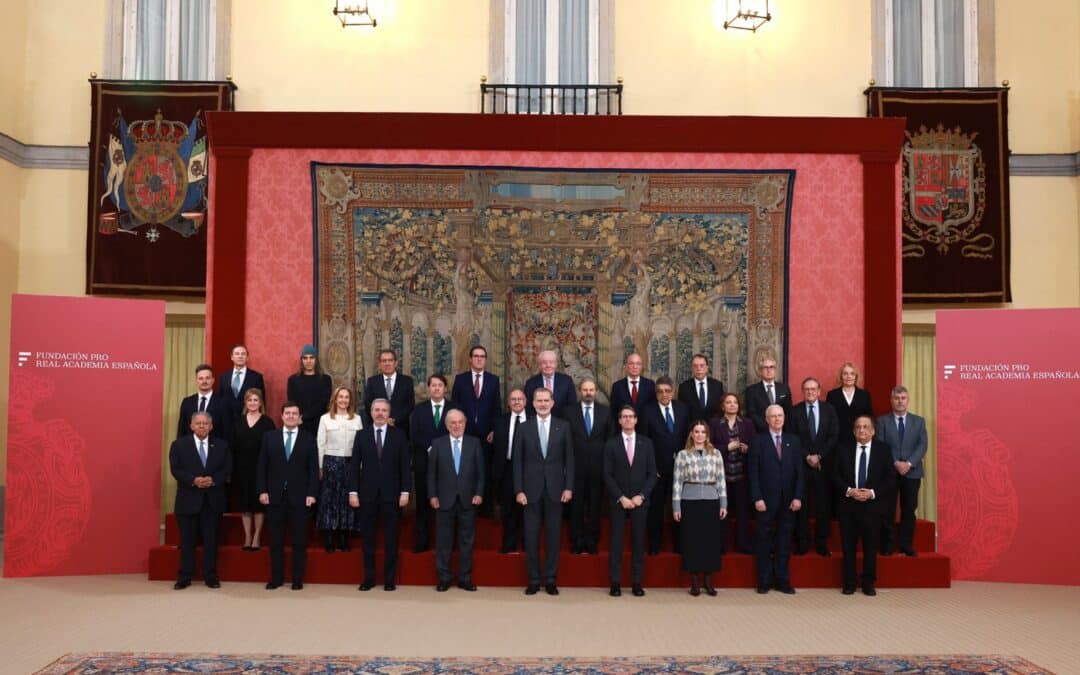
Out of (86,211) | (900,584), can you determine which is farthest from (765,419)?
(86,211)

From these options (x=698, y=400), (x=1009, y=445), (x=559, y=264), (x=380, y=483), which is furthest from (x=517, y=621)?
(x=1009, y=445)

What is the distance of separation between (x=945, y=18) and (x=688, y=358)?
6.01m

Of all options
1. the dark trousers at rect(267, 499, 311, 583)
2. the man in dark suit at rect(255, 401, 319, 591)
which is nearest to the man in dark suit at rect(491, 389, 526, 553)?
the man in dark suit at rect(255, 401, 319, 591)

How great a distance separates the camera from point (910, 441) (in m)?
8.16

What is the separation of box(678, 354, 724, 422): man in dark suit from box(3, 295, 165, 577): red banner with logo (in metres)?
4.35

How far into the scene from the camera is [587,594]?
304 inches

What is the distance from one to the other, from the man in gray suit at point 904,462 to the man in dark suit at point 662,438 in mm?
1609

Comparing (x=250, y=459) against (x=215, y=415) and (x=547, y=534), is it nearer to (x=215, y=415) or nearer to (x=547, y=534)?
(x=215, y=415)

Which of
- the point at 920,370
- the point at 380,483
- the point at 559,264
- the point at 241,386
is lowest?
the point at 380,483

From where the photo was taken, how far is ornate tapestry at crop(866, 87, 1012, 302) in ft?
37.9

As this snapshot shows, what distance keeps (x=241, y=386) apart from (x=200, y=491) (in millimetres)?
973

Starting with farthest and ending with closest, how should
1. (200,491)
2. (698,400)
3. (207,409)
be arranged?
(698,400) → (207,409) → (200,491)

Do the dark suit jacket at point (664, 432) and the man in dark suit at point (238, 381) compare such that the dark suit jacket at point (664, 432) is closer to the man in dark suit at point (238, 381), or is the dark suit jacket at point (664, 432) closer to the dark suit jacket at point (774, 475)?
the dark suit jacket at point (774, 475)

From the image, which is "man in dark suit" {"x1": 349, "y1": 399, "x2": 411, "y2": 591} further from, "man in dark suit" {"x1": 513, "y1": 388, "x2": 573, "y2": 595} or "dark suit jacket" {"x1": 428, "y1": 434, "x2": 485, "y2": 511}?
"man in dark suit" {"x1": 513, "y1": 388, "x2": 573, "y2": 595}
